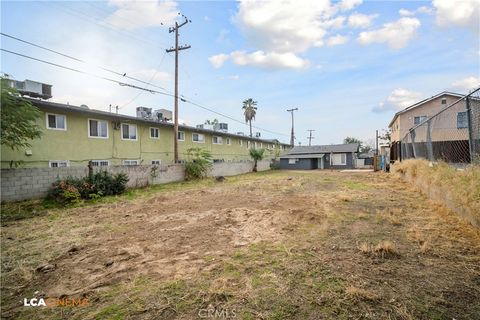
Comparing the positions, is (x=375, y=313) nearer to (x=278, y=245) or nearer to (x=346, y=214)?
(x=278, y=245)

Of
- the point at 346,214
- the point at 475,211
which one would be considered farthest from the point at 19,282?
the point at 475,211

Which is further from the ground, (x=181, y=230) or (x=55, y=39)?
(x=55, y=39)

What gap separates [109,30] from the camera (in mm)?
11250

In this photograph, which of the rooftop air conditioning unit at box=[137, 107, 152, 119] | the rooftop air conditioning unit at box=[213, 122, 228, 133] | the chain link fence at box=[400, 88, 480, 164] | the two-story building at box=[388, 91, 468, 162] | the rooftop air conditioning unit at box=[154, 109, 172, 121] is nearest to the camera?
the chain link fence at box=[400, 88, 480, 164]

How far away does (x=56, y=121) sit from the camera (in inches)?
468

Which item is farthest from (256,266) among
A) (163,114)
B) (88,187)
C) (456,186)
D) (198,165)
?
(163,114)

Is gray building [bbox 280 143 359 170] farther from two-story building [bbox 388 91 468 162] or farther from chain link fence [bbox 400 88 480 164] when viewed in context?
chain link fence [bbox 400 88 480 164]

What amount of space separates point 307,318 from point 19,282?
3.76 metres

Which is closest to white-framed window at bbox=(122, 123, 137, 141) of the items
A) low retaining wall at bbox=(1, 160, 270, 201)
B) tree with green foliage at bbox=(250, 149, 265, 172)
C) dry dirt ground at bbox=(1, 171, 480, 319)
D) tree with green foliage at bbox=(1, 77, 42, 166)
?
low retaining wall at bbox=(1, 160, 270, 201)

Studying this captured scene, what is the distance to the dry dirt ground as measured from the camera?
2.37m

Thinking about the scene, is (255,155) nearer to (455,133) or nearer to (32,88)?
(32,88)

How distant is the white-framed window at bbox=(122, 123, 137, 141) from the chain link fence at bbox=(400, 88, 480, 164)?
15263 mm

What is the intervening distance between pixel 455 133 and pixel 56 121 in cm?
1668

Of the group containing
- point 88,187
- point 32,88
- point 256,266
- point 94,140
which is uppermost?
point 32,88
